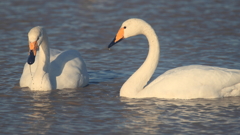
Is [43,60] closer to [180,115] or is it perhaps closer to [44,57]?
[44,57]

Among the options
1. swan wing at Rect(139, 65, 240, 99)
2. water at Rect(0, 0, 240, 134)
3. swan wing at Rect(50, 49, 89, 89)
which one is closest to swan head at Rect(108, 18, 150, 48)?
swan wing at Rect(139, 65, 240, 99)

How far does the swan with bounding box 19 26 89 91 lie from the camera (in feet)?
32.2

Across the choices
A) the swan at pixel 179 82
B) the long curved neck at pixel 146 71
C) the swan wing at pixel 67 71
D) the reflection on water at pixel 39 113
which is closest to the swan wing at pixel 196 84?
the swan at pixel 179 82

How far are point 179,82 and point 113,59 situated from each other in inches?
146

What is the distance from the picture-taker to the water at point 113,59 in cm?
774

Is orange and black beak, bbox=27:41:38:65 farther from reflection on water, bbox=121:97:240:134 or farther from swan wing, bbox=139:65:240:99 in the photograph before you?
swan wing, bbox=139:65:240:99

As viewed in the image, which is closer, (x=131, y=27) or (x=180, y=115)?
(x=180, y=115)

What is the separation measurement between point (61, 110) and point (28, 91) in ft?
5.02

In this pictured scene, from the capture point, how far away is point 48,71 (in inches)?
→ 392

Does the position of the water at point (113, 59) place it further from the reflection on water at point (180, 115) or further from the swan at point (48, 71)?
the swan at point (48, 71)

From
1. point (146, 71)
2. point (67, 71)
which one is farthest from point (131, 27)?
point (67, 71)

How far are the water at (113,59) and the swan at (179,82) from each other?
0.15 metres

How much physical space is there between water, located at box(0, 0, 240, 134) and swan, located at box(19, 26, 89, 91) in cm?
20

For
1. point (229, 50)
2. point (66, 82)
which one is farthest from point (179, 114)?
point (229, 50)
